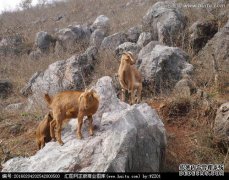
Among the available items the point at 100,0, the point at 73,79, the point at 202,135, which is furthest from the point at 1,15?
the point at 202,135

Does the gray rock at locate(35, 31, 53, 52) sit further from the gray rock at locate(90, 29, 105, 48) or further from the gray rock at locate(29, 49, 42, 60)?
the gray rock at locate(90, 29, 105, 48)

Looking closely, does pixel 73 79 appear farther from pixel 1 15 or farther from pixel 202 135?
pixel 1 15

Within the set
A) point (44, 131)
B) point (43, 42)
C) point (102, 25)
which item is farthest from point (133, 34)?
point (44, 131)

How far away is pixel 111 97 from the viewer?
8.05 metres

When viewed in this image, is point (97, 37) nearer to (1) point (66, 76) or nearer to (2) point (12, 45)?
(2) point (12, 45)

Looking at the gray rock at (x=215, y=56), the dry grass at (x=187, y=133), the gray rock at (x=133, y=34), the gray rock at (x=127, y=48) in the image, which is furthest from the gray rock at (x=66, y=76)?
the dry grass at (x=187, y=133)

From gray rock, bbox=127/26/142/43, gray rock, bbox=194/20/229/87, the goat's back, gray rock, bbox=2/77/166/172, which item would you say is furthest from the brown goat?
gray rock, bbox=127/26/142/43

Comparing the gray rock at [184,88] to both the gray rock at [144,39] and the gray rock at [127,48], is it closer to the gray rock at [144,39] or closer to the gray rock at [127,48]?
the gray rock at [127,48]

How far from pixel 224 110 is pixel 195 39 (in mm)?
5970

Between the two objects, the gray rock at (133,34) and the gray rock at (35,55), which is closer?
the gray rock at (133,34)

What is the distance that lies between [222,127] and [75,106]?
302 centimetres

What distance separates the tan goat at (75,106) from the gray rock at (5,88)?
1065cm

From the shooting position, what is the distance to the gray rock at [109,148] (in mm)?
6594
